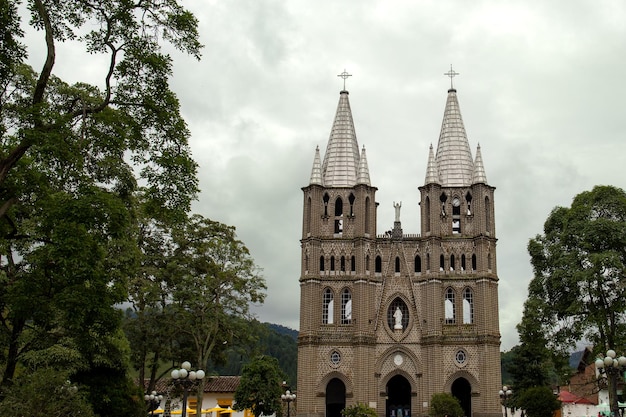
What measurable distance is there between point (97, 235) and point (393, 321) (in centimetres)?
3622

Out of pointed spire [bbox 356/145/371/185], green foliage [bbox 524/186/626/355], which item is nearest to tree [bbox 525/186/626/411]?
green foliage [bbox 524/186/626/355]

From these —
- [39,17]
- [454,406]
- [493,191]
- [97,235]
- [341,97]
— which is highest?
[341,97]

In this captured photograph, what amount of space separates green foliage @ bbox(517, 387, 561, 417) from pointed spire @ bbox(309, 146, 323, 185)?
20752 mm

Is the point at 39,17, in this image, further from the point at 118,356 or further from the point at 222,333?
the point at 222,333

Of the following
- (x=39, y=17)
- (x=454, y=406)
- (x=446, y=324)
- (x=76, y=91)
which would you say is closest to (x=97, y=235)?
(x=39, y=17)

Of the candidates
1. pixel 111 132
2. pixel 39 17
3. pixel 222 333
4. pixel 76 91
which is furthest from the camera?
pixel 222 333

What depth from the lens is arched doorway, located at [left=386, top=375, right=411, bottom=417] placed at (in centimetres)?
4775

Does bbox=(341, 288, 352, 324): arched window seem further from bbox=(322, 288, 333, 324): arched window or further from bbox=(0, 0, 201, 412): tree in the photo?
bbox=(0, 0, 201, 412): tree

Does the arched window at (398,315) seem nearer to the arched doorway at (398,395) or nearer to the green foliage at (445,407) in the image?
the arched doorway at (398,395)

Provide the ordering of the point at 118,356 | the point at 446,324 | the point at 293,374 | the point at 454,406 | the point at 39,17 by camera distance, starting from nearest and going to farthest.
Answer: the point at 39,17, the point at 118,356, the point at 454,406, the point at 446,324, the point at 293,374

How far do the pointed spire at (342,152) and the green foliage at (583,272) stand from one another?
65.1ft

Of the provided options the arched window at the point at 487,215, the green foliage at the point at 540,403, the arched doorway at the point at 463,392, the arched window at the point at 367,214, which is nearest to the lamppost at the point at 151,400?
the green foliage at the point at 540,403

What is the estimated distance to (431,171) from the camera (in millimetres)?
50781

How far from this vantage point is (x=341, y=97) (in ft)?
178
